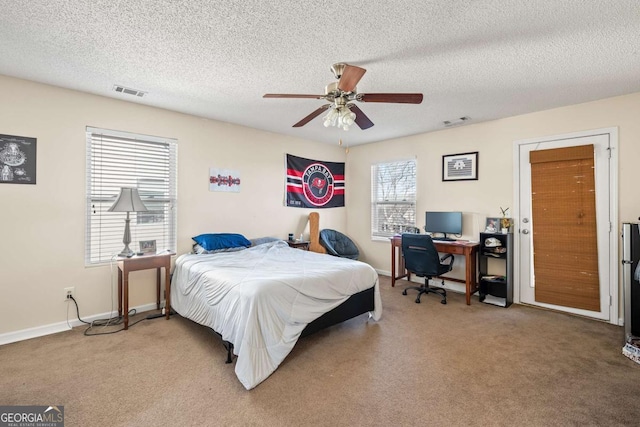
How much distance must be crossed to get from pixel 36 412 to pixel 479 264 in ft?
15.0

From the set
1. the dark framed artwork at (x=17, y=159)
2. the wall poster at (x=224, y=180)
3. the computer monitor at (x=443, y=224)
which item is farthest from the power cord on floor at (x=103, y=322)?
the computer monitor at (x=443, y=224)

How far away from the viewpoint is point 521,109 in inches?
142

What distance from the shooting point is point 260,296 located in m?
2.20

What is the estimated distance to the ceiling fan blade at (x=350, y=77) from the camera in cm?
202

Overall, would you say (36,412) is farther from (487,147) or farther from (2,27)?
(487,147)

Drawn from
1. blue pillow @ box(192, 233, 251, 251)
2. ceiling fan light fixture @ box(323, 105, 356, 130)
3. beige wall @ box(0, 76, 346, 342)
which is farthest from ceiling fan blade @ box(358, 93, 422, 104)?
beige wall @ box(0, 76, 346, 342)

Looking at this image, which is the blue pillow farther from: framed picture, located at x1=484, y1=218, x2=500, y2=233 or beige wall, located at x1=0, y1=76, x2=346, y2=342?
framed picture, located at x1=484, y1=218, x2=500, y2=233

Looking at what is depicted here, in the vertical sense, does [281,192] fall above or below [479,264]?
above

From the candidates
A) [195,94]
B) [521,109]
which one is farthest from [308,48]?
[521,109]

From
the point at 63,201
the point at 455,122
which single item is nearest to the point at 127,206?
the point at 63,201

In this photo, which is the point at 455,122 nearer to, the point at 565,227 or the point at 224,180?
the point at 565,227

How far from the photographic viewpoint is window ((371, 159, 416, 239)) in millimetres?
5023

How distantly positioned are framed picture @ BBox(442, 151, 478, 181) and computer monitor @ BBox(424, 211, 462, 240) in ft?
1.82

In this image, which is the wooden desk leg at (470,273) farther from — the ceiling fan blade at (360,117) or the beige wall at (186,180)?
the ceiling fan blade at (360,117)
